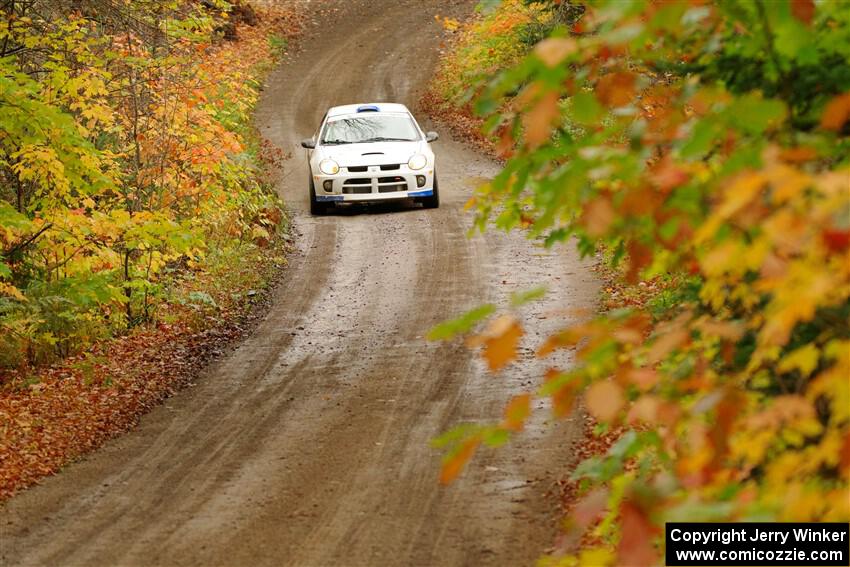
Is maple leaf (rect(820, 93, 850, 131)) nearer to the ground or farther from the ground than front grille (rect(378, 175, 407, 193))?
farther from the ground

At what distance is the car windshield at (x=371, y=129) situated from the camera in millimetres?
18609

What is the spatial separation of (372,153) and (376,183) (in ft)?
1.81

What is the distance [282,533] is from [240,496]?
2.86 ft

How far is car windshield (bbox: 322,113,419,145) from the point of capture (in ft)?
61.1

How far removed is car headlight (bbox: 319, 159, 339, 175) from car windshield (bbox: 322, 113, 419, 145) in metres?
0.65

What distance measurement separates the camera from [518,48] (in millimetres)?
26719

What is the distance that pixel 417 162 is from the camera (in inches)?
709

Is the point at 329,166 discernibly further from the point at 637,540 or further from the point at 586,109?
the point at 637,540

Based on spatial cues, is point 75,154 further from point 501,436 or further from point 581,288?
point 501,436

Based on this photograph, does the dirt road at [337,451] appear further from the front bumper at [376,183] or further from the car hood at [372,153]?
the car hood at [372,153]

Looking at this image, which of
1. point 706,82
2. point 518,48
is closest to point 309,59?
point 518,48

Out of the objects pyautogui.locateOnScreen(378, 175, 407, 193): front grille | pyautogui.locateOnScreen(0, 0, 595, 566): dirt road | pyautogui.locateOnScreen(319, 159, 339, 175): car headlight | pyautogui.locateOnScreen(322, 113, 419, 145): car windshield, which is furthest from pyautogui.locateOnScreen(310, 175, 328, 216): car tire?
pyautogui.locateOnScreen(0, 0, 595, 566): dirt road

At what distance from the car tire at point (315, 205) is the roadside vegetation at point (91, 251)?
282 cm

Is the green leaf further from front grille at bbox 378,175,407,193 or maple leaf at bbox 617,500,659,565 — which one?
front grille at bbox 378,175,407,193
